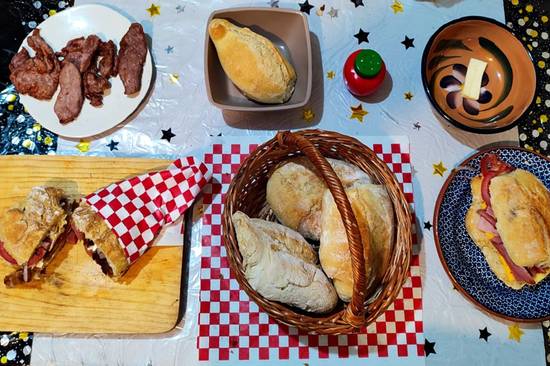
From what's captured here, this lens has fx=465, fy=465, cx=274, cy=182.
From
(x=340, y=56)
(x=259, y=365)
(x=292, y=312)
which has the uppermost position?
(x=340, y=56)

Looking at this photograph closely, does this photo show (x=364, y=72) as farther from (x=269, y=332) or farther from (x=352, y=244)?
(x=269, y=332)

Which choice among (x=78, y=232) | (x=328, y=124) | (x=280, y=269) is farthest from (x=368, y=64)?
(x=78, y=232)

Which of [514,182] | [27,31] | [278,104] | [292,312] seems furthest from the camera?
[27,31]

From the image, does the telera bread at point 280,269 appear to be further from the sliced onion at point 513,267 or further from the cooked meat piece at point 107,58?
the cooked meat piece at point 107,58

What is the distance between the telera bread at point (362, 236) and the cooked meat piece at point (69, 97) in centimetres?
76

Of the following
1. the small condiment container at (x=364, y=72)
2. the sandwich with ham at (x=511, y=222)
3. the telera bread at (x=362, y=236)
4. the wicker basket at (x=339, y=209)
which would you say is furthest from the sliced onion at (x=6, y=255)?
the sandwich with ham at (x=511, y=222)

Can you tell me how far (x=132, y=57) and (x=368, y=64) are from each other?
2.23ft

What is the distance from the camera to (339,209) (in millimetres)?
940

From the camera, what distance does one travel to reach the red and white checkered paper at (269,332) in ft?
3.99

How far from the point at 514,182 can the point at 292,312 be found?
659 mm

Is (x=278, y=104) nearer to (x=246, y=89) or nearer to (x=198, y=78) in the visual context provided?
(x=246, y=89)

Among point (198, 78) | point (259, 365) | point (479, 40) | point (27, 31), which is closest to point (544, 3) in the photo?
point (479, 40)

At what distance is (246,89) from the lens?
4.23ft

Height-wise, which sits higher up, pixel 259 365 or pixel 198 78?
pixel 198 78
